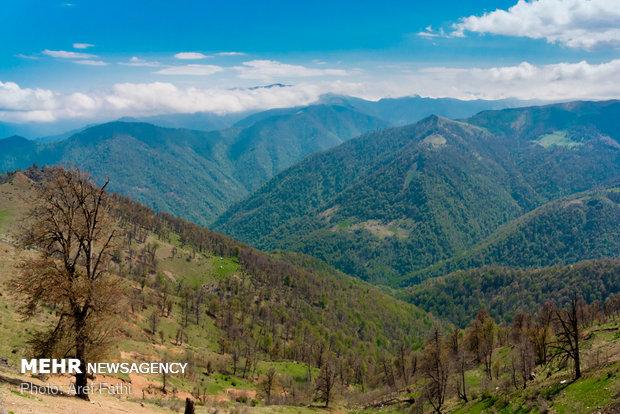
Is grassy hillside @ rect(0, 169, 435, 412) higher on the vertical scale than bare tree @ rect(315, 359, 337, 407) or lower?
lower

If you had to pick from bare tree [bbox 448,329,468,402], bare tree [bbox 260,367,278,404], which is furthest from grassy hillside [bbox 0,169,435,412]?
bare tree [bbox 448,329,468,402]

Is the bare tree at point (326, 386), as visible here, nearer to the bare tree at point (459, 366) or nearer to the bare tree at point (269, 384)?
the bare tree at point (269, 384)

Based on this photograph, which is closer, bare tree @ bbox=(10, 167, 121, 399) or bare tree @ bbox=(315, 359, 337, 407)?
bare tree @ bbox=(10, 167, 121, 399)

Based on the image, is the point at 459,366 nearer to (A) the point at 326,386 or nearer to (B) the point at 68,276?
(A) the point at 326,386

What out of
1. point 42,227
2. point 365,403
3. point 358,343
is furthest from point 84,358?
point 358,343

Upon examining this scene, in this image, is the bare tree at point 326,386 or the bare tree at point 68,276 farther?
the bare tree at point 326,386

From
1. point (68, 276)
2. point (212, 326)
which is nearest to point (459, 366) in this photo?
point (68, 276)

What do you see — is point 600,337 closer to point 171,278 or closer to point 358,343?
point 358,343

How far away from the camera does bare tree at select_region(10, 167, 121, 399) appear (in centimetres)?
2134

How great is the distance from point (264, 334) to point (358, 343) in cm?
5622

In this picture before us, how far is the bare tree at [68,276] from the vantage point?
21.3 meters

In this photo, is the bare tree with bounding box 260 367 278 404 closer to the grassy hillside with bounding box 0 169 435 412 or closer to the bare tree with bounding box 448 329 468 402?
the grassy hillside with bounding box 0 169 435 412

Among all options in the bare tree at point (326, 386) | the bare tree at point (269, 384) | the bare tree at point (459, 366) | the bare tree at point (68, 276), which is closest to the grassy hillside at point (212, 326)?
the bare tree at point (68, 276)

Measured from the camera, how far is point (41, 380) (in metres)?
24.8
